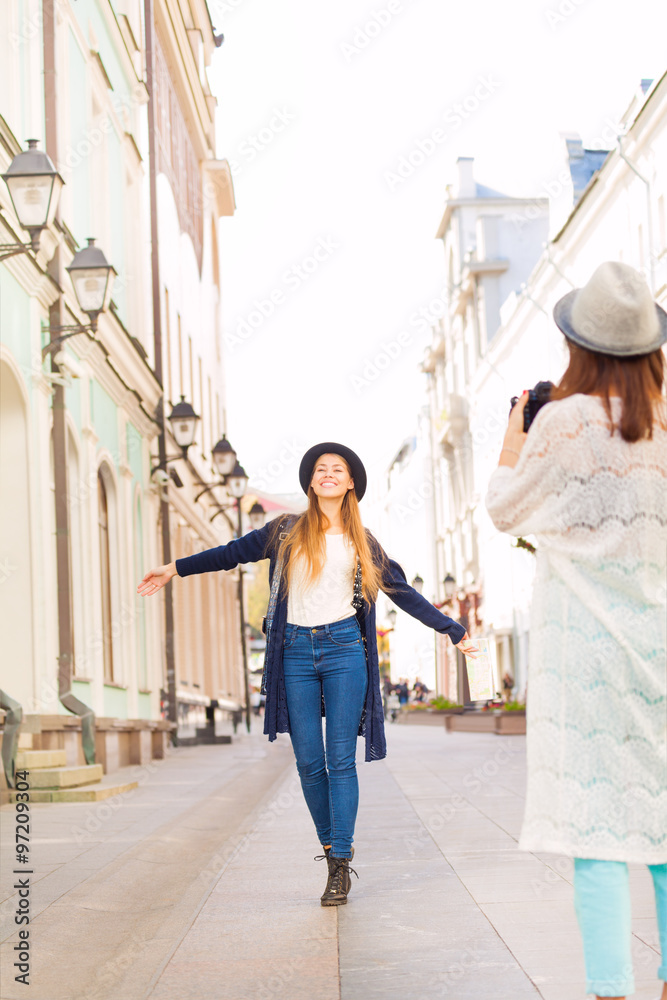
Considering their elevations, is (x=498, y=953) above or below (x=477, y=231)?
below

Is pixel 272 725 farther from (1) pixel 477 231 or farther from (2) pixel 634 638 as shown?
(1) pixel 477 231

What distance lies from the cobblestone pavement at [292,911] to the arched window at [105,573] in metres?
9.26

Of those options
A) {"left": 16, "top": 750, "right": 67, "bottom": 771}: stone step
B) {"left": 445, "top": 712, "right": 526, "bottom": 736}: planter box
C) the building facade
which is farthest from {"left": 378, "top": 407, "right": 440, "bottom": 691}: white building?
{"left": 16, "top": 750, "right": 67, "bottom": 771}: stone step

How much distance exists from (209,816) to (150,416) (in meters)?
13.6

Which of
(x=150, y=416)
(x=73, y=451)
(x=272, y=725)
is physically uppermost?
(x=150, y=416)

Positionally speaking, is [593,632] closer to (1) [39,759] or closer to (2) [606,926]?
(2) [606,926]

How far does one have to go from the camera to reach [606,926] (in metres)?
2.94

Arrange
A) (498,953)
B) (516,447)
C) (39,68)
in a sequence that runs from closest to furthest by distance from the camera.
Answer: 1. (516,447)
2. (498,953)
3. (39,68)

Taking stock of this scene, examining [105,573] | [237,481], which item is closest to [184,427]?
[105,573]

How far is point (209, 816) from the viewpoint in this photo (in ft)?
31.6

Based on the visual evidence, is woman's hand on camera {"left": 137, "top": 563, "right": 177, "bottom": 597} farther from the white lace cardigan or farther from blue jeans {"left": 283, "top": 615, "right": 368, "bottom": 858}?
the white lace cardigan

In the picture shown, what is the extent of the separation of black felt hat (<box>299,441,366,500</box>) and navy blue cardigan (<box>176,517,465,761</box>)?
0.21 meters

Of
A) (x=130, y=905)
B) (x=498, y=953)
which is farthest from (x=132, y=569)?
(x=498, y=953)

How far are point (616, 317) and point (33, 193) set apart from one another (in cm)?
790
